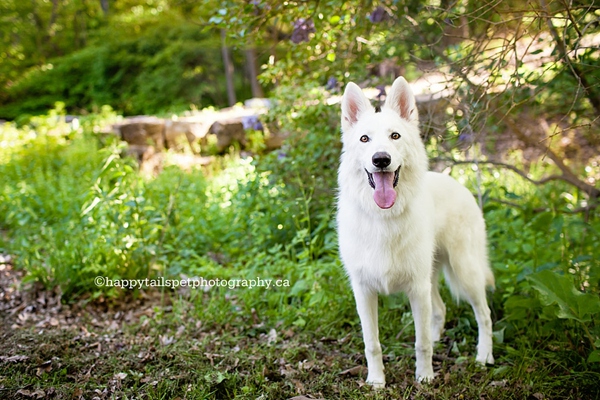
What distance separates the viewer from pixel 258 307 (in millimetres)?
4086

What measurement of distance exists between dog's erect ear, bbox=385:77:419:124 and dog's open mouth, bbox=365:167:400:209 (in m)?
0.49

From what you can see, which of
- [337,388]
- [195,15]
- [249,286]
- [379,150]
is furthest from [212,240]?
[195,15]

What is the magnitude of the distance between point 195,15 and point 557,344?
15.2m

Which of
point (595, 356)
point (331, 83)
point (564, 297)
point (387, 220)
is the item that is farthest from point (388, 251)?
point (331, 83)

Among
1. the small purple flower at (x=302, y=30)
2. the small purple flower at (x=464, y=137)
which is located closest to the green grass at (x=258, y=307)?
the small purple flower at (x=464, y=137)

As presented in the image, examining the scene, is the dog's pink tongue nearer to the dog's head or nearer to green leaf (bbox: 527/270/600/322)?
the dog's head

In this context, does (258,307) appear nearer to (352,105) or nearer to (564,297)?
(352,105)

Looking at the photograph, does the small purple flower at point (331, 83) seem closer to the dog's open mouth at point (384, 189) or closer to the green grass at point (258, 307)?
the green grass at point (258, 307)

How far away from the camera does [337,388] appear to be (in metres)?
3.02

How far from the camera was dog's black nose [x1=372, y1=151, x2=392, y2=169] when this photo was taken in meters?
2.67

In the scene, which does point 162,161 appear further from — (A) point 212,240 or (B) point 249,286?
(B) point 249,286

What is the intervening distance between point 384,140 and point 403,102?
41cm

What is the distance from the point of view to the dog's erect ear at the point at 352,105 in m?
3.04

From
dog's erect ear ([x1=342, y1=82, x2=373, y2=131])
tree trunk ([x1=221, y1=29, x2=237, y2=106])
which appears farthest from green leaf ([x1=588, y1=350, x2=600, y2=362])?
tree trunk ([x1=221, y1=29, x2=237, y2=106])
